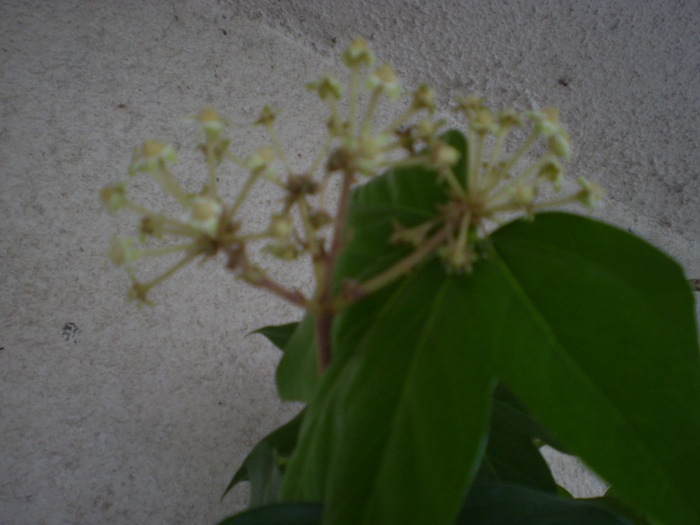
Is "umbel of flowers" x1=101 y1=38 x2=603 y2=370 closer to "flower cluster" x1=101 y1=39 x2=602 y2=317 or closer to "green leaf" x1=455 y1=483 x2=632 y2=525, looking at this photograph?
"flower cluster" x1=101 y1=39 x2=602 y2=317

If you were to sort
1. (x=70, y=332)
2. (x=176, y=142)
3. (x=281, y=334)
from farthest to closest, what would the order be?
(x=176, y=142) < (x=70, y=332) < (x=281, y=334)

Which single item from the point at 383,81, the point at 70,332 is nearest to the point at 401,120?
the point at 383,81

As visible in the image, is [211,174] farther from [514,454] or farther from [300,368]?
[514,454]

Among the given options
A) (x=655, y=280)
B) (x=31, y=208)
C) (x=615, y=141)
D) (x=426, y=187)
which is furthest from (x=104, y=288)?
(x=615, y=141)

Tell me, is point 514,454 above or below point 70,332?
above

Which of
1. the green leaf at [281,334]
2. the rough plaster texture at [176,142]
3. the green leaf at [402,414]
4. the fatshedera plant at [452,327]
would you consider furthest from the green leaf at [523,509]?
the rough plaster texture at [176,142]

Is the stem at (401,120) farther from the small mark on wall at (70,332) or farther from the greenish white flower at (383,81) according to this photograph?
the small mark on wall at (70,332)
